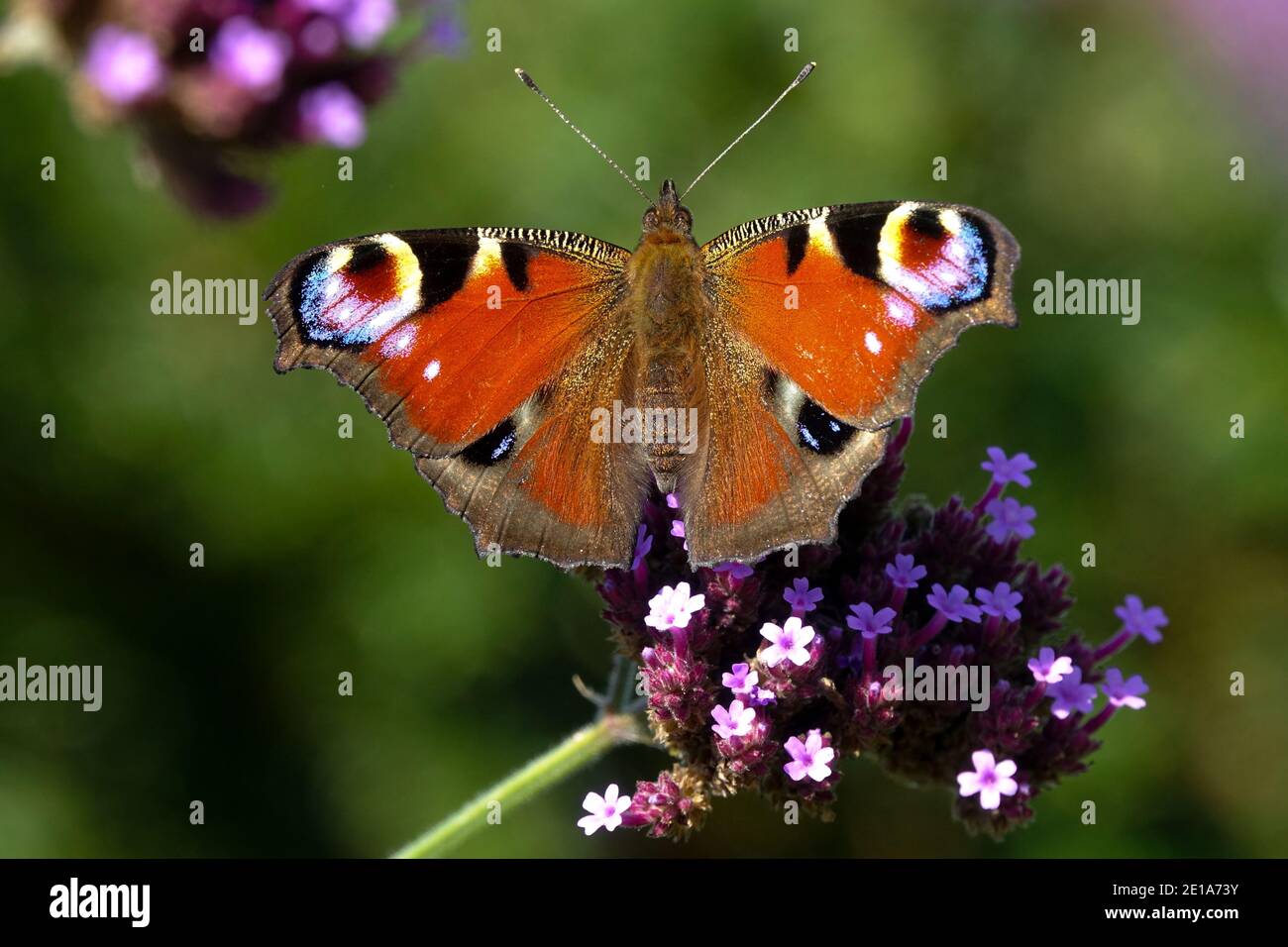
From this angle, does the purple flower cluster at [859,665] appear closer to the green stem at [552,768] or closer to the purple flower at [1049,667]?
the purple flower at [1049,667]

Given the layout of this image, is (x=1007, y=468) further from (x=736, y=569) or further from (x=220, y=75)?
(x=220, y=75)

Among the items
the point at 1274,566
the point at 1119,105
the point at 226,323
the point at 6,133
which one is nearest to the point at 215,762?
the point at 226,323

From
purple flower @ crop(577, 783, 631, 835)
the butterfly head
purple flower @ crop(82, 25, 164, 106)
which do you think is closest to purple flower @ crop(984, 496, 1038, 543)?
the butterfly head

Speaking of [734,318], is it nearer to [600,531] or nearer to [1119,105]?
[600,531]

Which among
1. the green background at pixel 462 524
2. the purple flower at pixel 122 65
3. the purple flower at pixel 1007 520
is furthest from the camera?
the green background at pixel 462 524

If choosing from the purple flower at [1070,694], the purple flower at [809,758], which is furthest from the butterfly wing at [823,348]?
the purple flower at [1070,694]

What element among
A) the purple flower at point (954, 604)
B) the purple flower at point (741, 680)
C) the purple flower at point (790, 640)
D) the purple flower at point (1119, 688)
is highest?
the purple flower at point (954, 604)

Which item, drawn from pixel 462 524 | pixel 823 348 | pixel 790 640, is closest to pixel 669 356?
pixel 823 348

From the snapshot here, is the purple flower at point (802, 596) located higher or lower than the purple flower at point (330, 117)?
lower

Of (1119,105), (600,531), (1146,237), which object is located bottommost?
(600,531)
